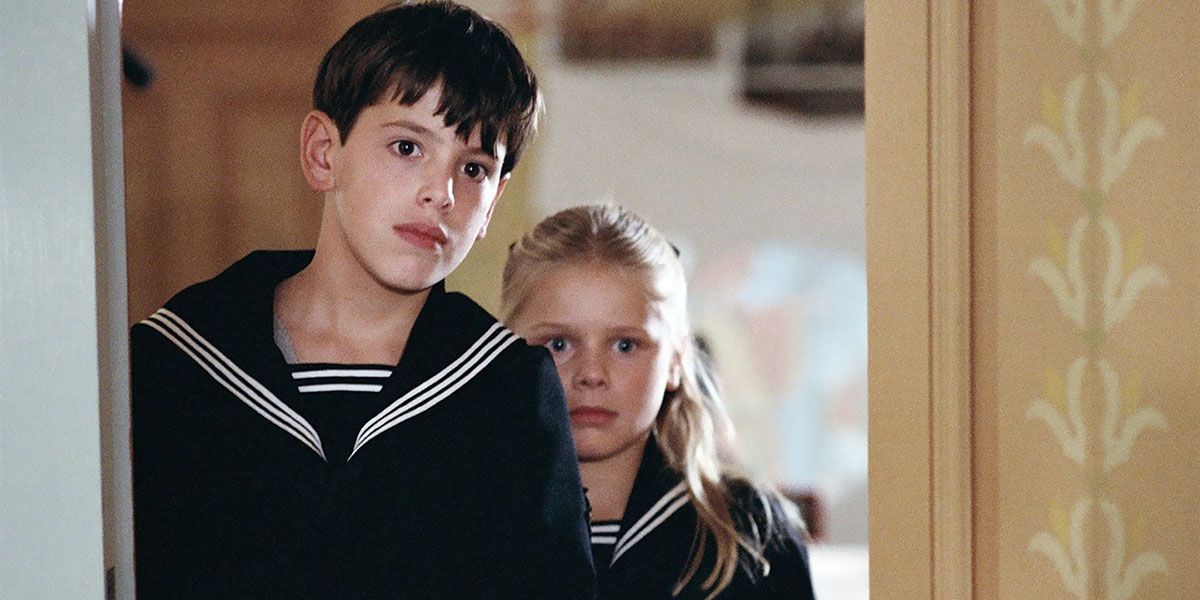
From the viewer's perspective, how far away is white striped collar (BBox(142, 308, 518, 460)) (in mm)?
917

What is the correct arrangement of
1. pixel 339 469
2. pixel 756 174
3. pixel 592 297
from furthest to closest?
pixel 756 174 → pixel 592 297 → pixel 339 469

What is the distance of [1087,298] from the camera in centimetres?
97

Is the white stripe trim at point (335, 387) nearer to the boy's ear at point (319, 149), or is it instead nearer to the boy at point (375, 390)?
the boy at point (375, 390)

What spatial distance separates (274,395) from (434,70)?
0.89 ft

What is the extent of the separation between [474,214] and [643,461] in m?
0.26

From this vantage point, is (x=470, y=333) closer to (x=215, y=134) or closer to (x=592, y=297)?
(x=592, y=297)

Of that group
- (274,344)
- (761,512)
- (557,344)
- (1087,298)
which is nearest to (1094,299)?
(1087,298)

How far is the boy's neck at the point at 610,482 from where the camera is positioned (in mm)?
1020

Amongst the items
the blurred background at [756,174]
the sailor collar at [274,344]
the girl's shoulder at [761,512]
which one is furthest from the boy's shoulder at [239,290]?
the blurred background at [756,174]

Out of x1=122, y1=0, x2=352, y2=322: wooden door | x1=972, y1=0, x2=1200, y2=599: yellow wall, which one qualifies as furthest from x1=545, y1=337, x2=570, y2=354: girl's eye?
x1=972, y1=0, x2=1200, y2=599: yellow wall

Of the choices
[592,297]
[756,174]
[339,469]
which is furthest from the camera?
[756,174]

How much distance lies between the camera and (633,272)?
1018 mm

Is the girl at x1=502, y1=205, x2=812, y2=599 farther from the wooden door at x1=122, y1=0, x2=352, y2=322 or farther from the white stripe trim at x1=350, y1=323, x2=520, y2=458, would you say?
the wooden door at x1=122, y1=0, x2=352, y2=322

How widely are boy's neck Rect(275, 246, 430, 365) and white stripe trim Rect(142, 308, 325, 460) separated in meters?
0.04
